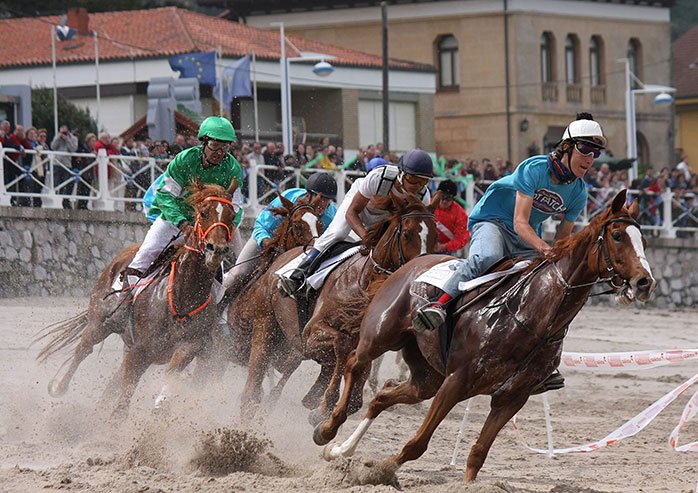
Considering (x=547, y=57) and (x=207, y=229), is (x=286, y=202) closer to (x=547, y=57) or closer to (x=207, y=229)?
(x=207, y=229)

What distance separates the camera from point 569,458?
1130 cm

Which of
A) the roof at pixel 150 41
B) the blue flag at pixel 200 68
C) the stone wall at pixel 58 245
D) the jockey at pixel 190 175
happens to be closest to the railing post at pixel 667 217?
the stone wall at pixel 58 245

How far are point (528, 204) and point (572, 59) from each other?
155ft

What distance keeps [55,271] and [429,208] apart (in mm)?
11430

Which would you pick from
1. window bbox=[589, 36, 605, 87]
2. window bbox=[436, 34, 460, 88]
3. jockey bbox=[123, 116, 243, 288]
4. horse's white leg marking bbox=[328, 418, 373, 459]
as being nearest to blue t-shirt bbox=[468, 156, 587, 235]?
horse's white leg marking bbox=[328, 418, 373, 459]

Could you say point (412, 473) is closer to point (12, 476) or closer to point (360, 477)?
point (360, 477)

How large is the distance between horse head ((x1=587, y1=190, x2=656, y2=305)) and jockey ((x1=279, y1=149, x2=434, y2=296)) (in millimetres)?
2096

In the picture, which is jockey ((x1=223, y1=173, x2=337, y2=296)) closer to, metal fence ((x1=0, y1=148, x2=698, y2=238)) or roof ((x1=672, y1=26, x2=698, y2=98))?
metal fence ((x1=0, y1=148, x2=698, y2=238))

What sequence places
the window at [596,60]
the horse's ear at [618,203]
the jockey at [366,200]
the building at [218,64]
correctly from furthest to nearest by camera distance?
1. the window at [596,60]
2. the building at [218,64]
3. the jockey at [366,200]
4. the horse's ear at [618,203]

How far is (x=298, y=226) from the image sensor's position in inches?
491

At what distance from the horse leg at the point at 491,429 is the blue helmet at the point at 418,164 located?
79.3 inches

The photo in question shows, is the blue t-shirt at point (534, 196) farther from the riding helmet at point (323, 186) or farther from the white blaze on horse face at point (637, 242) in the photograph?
the riding helmet at point (323, 186)

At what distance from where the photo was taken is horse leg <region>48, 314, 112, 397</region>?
1223 cm

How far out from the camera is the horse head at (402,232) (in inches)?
408
